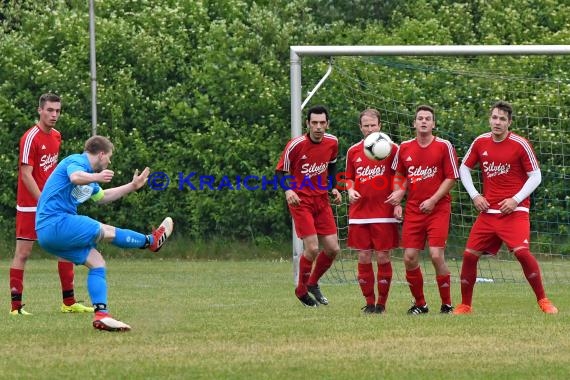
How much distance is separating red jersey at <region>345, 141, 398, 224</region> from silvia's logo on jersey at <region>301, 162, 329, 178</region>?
0.52 metres

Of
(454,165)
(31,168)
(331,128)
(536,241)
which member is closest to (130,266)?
(331,128)

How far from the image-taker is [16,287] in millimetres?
11680

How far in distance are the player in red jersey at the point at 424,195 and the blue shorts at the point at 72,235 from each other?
2.95m

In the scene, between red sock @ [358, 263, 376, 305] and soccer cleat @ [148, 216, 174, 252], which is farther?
red sock @ [358, 263, 376, 305]

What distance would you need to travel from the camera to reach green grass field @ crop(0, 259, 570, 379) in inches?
296

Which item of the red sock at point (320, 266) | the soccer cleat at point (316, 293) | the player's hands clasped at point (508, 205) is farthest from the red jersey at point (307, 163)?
the player's hands clasped at point (508, 205)

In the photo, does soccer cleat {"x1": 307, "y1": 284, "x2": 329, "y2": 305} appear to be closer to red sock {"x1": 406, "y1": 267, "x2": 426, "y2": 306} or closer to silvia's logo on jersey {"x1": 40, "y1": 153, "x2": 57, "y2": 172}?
red sock {"x1": 406, "y1": 267, "x2": 426, "y2": 306}

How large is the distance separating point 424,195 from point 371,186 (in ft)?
1.75

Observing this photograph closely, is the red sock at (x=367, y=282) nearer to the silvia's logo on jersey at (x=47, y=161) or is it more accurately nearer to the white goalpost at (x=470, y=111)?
the silvia's logo on jersey at (x=47, y=161)

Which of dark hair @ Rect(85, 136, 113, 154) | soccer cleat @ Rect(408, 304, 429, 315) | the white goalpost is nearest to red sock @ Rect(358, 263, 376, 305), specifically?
soccer cleat @ Rect(408, 304, 429, 315)

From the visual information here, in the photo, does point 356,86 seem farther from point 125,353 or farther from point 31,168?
point 125,353

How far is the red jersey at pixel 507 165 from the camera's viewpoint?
11.1 m

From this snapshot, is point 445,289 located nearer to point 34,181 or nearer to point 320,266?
point 320,266

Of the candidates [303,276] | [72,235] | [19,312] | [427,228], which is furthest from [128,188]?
[303,276]
